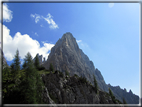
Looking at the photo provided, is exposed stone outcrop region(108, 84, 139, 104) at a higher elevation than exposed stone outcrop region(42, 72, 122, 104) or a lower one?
lower

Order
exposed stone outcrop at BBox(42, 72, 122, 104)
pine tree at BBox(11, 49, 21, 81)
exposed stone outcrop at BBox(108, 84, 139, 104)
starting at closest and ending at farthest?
pine tree at BBox(11, 49, 21, 81)
exposed stone outcrop at BBox(42, 72, 122, 104)
exposed stone outcrop at BBox(108, 84, 139, 104)

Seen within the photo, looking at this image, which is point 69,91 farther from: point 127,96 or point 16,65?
point 127,96

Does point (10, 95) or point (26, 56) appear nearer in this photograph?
point (10, 95)

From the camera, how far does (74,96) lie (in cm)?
4944

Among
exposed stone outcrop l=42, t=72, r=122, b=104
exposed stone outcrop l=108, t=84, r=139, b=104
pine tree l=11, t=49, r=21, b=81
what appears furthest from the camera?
exposed stone outcrop l=108, t=84, r=139, b=104

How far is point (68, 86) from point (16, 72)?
29292 mm

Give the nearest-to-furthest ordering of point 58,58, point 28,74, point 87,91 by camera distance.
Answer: point 28,74 < point 87,91 < point 58,58

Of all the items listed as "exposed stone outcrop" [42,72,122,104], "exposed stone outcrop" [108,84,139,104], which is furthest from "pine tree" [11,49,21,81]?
"exposed stone outcrop" [108,84,139,104]

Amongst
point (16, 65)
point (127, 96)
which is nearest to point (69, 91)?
point (16, 65)

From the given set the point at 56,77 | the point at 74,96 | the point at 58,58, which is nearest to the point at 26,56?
the point at 56,77

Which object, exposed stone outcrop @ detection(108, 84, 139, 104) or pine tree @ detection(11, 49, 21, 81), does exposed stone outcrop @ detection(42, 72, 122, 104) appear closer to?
pine tree @ detection(11, 49, 21, 81)

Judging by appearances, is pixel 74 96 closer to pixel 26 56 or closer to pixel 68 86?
pixel 68 86

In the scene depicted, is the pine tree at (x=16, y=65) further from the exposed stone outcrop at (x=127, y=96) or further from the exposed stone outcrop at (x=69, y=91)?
the exposed stone outcrop at (x=127, y=96)

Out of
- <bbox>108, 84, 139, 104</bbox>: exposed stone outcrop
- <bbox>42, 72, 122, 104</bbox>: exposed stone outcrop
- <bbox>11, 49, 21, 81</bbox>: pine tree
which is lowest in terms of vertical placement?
<bbox>108, 84, 139, 104</bbox>: exposed stone outcrop
